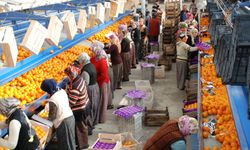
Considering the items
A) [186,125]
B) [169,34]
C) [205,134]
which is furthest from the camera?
[169,34]

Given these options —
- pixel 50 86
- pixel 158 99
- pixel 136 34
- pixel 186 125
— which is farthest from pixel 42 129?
pixel 136 34

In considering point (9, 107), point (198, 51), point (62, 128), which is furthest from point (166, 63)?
point (9, 107)

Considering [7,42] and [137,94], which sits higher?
[7,42]

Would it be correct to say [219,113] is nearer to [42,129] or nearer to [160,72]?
[42,129]

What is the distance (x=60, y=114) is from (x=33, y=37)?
123 cm

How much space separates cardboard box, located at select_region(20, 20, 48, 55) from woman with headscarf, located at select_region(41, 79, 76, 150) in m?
0.57

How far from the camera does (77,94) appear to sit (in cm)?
571

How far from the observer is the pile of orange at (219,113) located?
3.96 m

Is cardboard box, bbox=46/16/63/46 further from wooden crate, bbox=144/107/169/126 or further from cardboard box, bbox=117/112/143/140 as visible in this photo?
wooden crate, bbox=144/107/169/126

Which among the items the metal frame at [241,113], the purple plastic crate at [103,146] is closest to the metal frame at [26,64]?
the purple plastic crate at [103,146]

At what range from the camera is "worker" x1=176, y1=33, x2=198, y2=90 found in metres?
8.86

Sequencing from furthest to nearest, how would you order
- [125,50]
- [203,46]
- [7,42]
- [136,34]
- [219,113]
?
[136,34]
[125,50]
[203,46]
[219,113]
[7,42]

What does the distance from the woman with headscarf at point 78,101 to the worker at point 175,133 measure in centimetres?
217

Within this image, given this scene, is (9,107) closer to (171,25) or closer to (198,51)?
(198,51)
